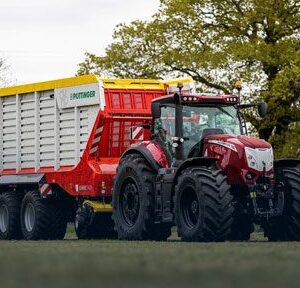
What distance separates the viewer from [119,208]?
70.0 feet

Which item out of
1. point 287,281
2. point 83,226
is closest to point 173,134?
point 83,226

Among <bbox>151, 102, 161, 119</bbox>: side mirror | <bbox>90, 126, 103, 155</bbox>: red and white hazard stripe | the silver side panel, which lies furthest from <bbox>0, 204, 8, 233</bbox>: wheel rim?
<bbox>151, 102, 161, 119</bbox>: side mirror

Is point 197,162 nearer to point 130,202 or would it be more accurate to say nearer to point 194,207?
point 194,207

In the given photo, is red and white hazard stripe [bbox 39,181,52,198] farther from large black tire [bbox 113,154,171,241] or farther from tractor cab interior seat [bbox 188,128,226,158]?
tractor cab interior seat [bbox 188,128,226,158]

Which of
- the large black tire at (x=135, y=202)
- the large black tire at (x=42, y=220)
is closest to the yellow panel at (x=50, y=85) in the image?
the large black tire at (x=42, y=220)

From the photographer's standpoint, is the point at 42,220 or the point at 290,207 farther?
the point at 42,220

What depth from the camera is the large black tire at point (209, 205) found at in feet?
60.0

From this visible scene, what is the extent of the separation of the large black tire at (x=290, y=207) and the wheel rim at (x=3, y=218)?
7.43 metres

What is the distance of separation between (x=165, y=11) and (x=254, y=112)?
248 inches

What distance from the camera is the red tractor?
18547mm

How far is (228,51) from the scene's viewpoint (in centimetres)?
4103

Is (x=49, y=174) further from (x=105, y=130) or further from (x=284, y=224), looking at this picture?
(x=284, y=224)

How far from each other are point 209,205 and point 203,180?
1.42ft

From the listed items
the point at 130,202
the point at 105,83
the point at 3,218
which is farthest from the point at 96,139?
the point at 3,218
